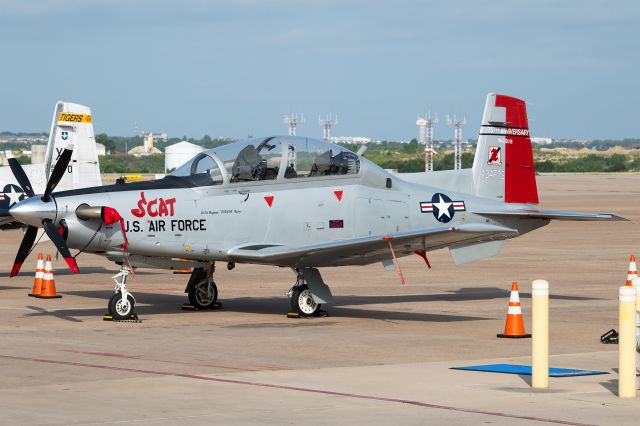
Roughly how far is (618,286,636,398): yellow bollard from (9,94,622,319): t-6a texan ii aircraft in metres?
5.38

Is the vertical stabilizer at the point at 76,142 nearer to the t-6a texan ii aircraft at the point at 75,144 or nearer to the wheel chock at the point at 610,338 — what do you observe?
the t-6a texan ii aircraft at the point at 75,144

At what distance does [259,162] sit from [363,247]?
186 centimetres

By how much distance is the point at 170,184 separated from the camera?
1639 cm

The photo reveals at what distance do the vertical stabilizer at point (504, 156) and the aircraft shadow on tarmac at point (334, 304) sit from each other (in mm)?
1750

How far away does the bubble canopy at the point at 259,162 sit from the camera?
16.5 metres

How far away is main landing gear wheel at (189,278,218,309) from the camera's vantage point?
1767cm

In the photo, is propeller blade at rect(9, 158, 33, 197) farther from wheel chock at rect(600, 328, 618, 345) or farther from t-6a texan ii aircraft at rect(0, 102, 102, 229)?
t-6a texan ii aircraft at rect(0, 102, 102, 229)

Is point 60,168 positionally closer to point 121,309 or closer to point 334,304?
point 121,309

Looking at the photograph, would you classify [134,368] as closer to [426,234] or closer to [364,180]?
[426,234]

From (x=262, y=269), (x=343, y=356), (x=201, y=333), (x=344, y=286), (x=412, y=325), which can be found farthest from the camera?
(x=262, y=269)

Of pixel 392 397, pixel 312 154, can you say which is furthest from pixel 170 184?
pixel 392 397

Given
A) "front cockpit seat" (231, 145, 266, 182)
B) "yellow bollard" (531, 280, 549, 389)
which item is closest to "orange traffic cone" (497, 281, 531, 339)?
"yellow bollard" (531, 280, 549, 389)

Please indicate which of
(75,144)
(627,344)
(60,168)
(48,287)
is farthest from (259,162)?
(75,144)

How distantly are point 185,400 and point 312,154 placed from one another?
24.4 feet
